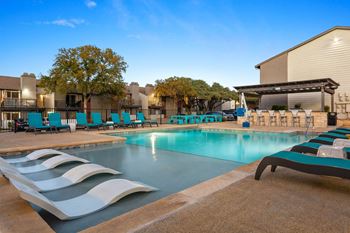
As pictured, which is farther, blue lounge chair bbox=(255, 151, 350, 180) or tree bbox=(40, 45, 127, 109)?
tree bbox=(40, 45, 127, 109)

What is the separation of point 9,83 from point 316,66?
28.7m

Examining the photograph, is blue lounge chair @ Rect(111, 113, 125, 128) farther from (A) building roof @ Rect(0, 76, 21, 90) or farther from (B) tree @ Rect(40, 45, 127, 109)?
(A) building roof @ Rect(0, 76, 21, 90)

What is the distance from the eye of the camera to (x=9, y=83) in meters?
22.1

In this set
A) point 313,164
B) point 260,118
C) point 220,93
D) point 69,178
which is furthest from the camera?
point 220,93

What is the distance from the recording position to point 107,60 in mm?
A: 16594

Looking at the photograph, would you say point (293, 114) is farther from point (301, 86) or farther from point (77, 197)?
point (77, 197)

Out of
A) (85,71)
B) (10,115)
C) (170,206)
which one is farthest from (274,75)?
(10,115)

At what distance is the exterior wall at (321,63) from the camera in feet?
53.3

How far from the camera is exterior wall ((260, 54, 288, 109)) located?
18875 millimetres

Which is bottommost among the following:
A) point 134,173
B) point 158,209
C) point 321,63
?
point 134,173

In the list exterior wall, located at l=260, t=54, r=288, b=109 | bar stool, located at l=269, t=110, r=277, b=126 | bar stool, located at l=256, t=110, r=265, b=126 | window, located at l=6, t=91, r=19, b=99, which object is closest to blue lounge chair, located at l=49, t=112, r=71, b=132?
bar stool, located at l=256, t=110, r=265, b=126

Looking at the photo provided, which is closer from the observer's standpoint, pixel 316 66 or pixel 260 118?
pixel 260 118

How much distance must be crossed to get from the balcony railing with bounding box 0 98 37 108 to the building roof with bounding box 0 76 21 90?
4.07ft

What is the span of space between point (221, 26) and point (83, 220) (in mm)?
15367
